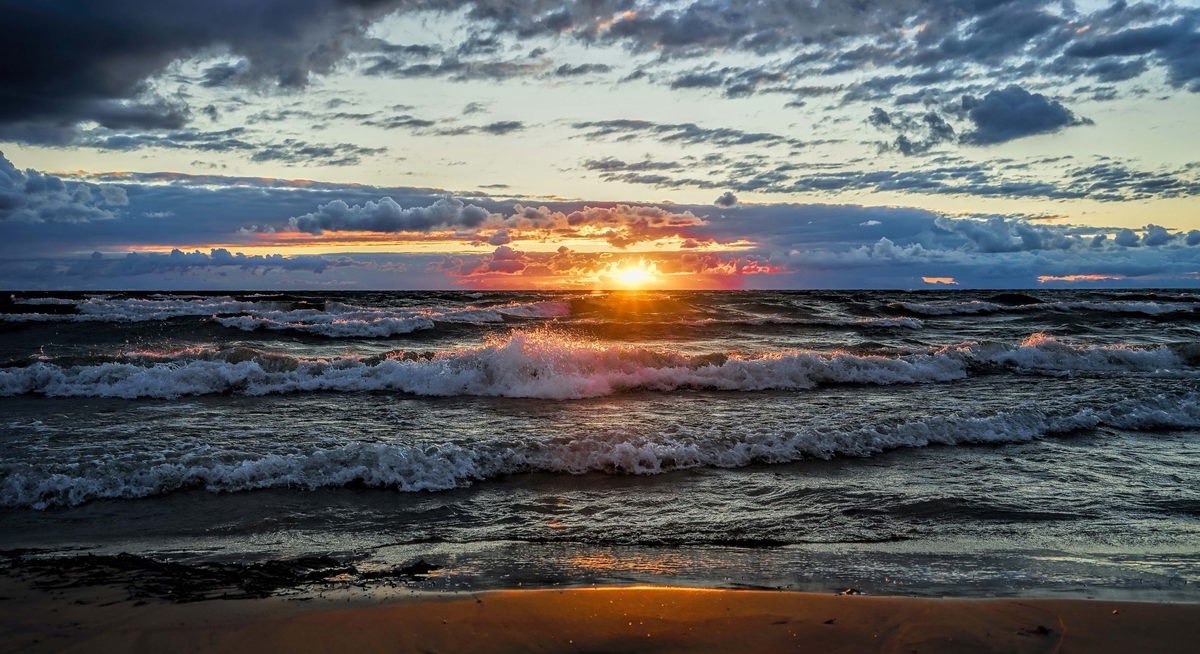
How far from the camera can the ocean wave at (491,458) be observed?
7195 mm

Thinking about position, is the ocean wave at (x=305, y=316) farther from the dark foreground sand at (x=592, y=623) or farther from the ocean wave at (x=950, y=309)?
the ocean wave at (x=950, y=309)

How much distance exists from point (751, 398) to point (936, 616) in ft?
30.1

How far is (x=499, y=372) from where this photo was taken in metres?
14.3

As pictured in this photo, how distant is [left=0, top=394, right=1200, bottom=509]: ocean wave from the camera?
7195 millimetres

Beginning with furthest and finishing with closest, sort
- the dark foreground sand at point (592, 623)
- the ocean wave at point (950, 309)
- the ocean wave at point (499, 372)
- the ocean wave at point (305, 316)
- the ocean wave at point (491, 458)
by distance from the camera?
the ocean wave at point (950, 309), the ocean wave at point (305, 316), the ocean wave at point (499, 372), the ocean wave at point (491, 458), the dark foreground sand at point (592, 623)

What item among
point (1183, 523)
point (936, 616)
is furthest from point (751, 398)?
point (936, 616)

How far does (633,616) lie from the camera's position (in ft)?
14.0

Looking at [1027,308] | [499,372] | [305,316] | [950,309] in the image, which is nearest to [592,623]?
[499,372]

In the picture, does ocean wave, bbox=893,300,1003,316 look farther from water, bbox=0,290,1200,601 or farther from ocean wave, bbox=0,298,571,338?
water, bbox=0,290,1200,601

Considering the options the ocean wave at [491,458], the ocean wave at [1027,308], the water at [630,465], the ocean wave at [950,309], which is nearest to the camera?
the water at [630,465]

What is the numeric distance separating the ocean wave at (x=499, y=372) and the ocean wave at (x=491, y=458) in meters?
4.79

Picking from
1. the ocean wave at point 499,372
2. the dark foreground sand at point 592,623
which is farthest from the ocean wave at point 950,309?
the dark foreground sand at point 592,623

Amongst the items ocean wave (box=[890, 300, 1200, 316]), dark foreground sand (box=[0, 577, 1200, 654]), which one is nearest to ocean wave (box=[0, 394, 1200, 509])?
dark foreground sand (box=[0, 577, 1200, 654])

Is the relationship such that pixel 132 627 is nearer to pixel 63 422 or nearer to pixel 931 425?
pixel 63 422
